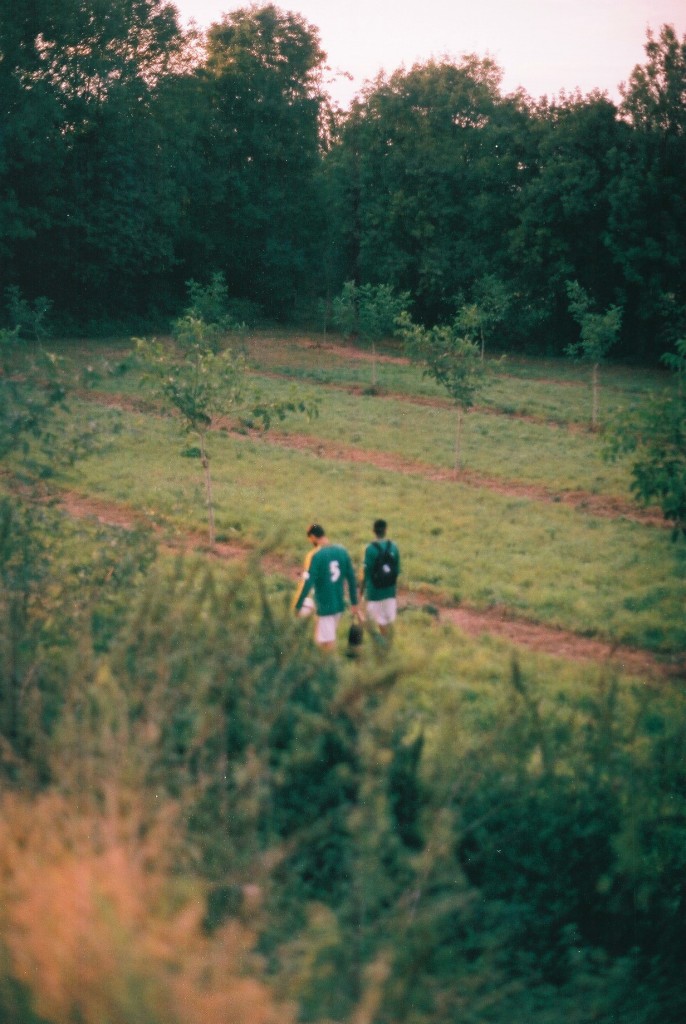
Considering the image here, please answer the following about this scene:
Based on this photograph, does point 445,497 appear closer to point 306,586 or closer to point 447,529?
point 447,529

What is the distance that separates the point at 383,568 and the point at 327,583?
103cm

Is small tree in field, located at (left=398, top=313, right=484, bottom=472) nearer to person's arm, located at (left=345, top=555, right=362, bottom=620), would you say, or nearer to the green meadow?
person's arm, located at (left=345, top=555, right=362, bottom=620)

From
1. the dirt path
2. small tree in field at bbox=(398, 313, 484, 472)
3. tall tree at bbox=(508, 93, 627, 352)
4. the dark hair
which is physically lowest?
the dirt path

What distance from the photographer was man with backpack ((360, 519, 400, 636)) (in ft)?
36.8

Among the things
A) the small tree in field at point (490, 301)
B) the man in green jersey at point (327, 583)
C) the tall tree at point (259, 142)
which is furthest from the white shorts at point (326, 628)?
the tall tree at point (259, 142)

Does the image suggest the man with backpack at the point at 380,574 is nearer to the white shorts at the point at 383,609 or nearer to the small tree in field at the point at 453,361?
the white shorts at the point at 383,609

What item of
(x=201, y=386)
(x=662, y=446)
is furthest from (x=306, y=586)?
(x=201, y=386)

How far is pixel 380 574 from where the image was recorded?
36.9 feet

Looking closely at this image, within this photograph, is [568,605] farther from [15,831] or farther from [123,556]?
[15,831]

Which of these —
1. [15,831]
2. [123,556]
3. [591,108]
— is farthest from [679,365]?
[591,108]

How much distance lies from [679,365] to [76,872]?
11.7 meters

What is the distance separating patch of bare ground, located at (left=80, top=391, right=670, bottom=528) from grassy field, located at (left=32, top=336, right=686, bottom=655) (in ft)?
0.33

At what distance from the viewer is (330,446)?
85.6ft

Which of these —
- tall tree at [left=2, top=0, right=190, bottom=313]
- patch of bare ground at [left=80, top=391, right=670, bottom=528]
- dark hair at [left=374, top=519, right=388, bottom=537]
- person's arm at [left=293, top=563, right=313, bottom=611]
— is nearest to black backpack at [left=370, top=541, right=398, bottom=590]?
dark hair at [left=374, top=519, right=388, bottom=537]
